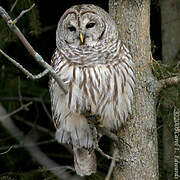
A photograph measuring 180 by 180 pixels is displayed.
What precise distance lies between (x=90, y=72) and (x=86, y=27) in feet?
1.24

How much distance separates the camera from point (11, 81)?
4.22 metres

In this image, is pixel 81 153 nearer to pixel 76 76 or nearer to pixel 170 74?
pixel 76 76

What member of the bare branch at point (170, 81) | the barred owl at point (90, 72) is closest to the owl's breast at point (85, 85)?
the barred owl at point (90, 72)

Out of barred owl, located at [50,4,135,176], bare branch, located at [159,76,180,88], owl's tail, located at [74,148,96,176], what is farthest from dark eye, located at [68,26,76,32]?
owl's tail, located at [74,148,96,176]

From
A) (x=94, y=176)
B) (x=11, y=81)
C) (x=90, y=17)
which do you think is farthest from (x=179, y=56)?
(x=11, y=81)

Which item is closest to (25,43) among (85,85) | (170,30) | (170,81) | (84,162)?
(85,85)

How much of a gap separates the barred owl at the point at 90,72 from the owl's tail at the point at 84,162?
204 mm

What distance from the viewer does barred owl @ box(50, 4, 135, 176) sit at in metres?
2.80

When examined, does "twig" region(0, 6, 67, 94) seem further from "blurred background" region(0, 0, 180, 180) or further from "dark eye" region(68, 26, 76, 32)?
"blurred background" region(0, 0, 180, 180)

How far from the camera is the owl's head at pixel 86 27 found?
2904 millimetres

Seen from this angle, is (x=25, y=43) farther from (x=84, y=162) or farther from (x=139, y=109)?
(x=84, y=162)

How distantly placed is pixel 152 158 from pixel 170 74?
1.99ft

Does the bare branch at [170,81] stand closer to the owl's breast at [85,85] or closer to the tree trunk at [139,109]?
the tree trunk at [139,109]

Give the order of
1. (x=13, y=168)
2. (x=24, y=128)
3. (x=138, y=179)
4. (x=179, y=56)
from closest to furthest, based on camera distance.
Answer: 1. (x=138, y=179)
2. (x=179, y=56)
3. (x=13, y=168)
4. (x=24, y=128)
